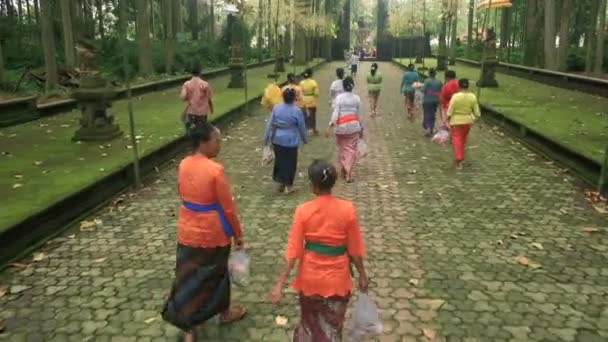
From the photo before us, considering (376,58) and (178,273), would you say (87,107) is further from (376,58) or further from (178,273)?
(376,58)

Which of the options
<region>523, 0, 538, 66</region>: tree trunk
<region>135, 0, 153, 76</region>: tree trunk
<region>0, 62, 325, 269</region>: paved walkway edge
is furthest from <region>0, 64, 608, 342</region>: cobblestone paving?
<region>523, 0, 538, 66</region>: tree trunk

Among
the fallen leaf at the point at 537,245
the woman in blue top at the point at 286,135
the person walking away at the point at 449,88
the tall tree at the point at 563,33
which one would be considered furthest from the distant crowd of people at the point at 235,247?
the tall tree at the point at 563,33

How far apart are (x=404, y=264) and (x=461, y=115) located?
195 inches

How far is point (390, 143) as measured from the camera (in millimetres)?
12430

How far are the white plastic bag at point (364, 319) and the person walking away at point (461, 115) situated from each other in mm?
6801

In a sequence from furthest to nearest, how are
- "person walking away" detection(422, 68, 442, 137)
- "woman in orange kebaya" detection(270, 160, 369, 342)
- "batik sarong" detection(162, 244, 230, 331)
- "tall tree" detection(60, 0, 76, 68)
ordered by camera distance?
1. "tall tree" detection(60, 0, 76, 68)
2. "person walking away" detection(422, 68, 442, 137)
3. "batik sarong" detection(162, 244, 230, 331)
4. "woman in orange kebaya" detection(270, 160, 369, 342)

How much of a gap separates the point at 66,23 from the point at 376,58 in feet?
171

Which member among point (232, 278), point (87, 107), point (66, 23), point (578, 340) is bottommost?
point (578, 340)

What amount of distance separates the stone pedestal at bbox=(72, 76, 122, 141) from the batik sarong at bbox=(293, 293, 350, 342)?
848cm

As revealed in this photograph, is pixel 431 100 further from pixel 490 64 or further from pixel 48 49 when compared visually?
pixel 48 49

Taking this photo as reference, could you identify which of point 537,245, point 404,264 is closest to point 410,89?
point 537,245

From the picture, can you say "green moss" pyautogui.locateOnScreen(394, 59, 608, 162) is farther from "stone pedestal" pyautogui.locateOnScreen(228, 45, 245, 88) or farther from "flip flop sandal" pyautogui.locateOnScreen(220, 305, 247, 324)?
"stone pedestal" pyautogui.locateOnScreen(228, 45, 245, 88)

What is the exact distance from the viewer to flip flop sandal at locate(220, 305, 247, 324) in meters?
4.45

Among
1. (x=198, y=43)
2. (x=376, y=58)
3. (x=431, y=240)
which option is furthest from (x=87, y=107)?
(x=376, y=58)
